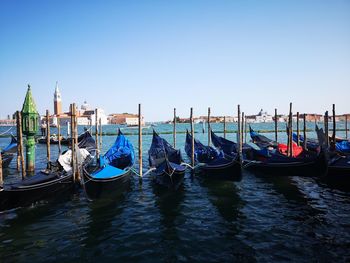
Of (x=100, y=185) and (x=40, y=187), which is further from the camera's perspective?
(x=100, y=185)

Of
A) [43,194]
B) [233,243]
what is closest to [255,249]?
[233,243]

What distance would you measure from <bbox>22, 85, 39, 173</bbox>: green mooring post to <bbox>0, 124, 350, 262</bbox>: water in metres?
5.07

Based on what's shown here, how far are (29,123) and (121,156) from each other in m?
4.69

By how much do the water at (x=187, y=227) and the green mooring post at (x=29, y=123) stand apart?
5073 mm

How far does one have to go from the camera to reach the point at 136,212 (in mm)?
8078

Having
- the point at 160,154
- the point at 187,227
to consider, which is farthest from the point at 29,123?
the point at 187,227

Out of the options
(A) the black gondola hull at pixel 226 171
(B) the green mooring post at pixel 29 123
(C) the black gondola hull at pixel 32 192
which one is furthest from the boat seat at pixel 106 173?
(B) the green mooring post at pixel 29 123

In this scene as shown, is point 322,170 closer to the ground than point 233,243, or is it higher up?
higher up

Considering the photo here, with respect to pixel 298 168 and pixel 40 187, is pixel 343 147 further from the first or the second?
pixel 40 187

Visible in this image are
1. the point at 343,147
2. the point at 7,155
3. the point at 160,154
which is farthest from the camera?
the point at 7,155

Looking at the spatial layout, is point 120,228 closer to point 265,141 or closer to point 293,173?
point 293,173

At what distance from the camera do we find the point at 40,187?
8.41 m

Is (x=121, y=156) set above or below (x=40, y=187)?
above

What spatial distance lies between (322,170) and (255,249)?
16.8 feet
